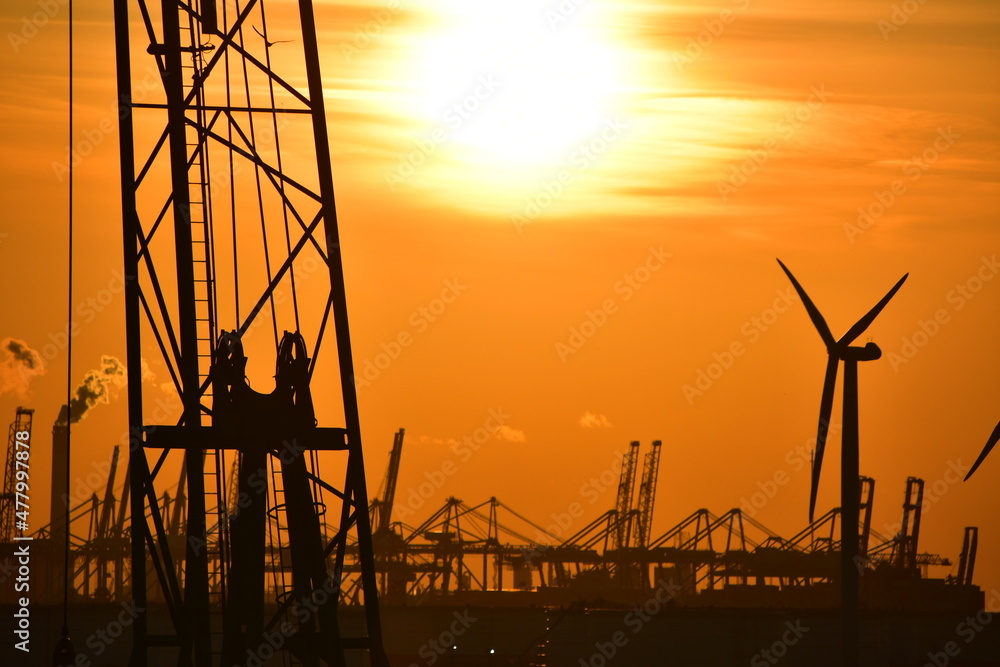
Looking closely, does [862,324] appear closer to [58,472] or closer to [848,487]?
[848,487]

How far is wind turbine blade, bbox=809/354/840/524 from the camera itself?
40.3 metres

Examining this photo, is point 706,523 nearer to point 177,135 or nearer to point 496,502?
point 496,502

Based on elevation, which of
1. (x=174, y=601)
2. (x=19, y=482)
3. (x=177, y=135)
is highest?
(x=19, y=482)

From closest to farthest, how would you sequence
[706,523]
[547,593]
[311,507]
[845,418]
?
[311,507]
[845,418]
[547,593]
[706,523]

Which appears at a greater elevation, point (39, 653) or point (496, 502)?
point (496, 502)

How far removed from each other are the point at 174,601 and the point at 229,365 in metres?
4.87

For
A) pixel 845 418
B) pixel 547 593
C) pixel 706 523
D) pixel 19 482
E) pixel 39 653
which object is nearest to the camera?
pixel 845 418

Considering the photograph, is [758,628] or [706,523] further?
[706,523]

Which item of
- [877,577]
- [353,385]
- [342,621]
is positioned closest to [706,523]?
[877,577]

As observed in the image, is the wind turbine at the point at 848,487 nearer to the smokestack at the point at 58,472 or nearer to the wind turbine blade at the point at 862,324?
the wind turbine blade at the point at 862,324

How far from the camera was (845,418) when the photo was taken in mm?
41750

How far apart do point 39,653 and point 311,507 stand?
6412cm

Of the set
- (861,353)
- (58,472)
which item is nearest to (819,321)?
(861,353)

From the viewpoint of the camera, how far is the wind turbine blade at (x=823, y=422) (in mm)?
40344
